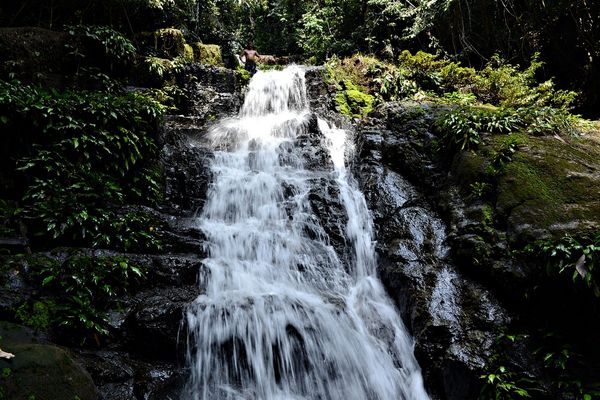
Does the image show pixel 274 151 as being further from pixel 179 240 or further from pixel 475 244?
pixel 475 244

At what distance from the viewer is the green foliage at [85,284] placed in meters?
4.38

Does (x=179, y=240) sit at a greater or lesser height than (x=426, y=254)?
greater

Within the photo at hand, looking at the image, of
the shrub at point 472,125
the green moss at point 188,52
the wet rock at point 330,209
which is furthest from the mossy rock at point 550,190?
the green moss at point 188,52

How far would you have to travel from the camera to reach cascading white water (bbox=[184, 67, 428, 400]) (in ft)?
15.2

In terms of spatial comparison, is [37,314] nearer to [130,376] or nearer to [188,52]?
[130,376]

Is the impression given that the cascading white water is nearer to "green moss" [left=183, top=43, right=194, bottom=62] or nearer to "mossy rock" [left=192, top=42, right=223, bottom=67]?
"green moss" [left=183, top=43, right=194, bottom=62]

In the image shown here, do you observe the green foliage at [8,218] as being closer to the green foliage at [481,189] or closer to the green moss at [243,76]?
the green foliage at [481,189]

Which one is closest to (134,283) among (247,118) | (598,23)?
(247,118)

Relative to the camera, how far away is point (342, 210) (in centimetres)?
756

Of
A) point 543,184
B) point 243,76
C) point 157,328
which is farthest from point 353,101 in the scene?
point 157,328

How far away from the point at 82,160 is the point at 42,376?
172 inches

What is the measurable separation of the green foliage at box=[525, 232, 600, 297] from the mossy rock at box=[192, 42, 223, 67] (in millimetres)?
13359

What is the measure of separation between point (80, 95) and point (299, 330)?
6338 millimetres

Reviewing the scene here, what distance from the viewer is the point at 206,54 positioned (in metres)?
14.8
